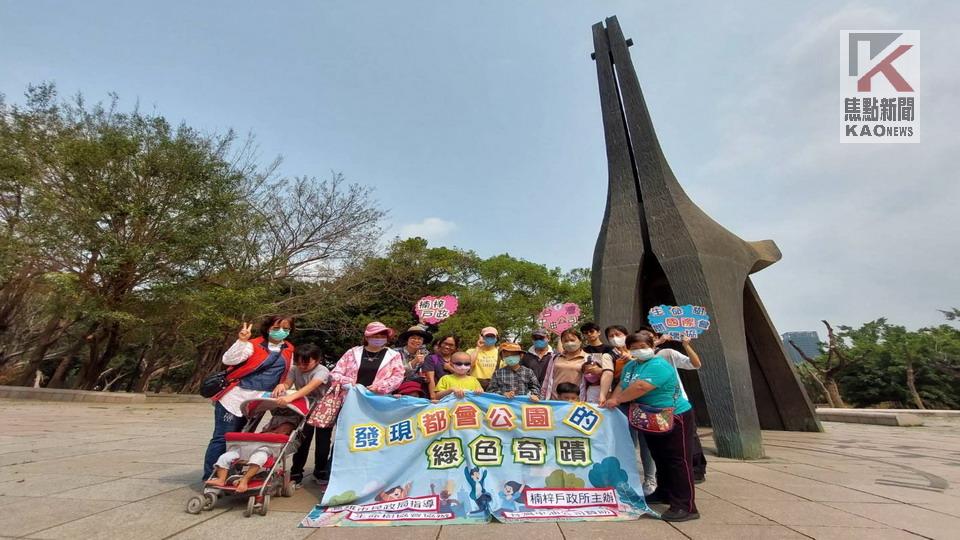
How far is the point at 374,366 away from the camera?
4.20 m

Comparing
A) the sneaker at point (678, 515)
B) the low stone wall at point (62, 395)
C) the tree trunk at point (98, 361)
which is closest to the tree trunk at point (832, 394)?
the sneaker at point (678, 515)

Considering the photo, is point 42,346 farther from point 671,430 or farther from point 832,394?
point 832,394

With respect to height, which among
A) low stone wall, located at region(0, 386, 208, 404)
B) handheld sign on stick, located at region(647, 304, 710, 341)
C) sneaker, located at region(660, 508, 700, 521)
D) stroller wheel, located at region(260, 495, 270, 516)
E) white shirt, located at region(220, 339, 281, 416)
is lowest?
low stone wall, located at region(0, 386, 208, 404)

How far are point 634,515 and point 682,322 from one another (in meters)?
2.39

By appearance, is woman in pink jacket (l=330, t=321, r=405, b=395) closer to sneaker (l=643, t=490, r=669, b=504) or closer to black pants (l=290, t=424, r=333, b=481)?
black pants (l=290, t=424, r=333, b=481)

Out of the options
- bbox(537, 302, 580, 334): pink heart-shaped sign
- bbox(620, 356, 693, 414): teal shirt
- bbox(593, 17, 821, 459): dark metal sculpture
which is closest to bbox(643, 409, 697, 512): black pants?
bbox(620, 356, 693, 414): teal shirt

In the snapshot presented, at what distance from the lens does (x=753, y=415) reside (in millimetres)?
6172

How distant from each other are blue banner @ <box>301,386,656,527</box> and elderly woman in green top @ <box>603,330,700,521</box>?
0.80 ft

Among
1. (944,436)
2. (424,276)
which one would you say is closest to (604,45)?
(944,436)

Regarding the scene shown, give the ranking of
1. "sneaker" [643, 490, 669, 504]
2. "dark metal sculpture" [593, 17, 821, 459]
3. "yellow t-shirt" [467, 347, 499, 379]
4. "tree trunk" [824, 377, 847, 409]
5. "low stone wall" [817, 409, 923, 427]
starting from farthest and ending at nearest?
"tree trunk" [824, 377, 847, 409], "low stone wall" [817, 409, 923, 427], "dark metal sculpture" [593, 17, 821, 459], "yellow t-shirt" [467, 347, 499, 379], "sneaker" [643, 490, 669, 504]

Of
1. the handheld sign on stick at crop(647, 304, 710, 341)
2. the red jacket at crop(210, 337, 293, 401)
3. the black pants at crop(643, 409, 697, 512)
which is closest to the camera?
the black pants at crop(643, 409, 697, 512)

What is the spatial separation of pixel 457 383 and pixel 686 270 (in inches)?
176

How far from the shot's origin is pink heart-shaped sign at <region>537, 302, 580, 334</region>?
7469mm

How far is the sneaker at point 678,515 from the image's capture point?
3.28 m
